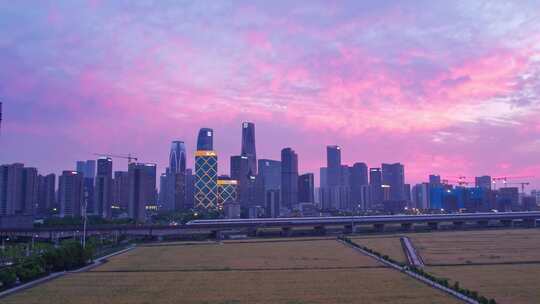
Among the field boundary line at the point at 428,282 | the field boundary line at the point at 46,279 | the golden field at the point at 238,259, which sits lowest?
the golden field at the point at 238,259

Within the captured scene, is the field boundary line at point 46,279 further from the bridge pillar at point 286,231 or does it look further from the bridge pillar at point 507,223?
the bridge pillar at point 507,223

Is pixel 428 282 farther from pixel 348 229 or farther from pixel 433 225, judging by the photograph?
pixel 433 225

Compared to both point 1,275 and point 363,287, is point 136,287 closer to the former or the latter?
point 1,275

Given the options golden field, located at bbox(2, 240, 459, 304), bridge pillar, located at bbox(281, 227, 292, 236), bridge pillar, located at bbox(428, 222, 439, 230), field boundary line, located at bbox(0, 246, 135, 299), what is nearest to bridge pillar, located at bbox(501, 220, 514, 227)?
bridge pillar, located at bbox(428, 222, 439, 230)

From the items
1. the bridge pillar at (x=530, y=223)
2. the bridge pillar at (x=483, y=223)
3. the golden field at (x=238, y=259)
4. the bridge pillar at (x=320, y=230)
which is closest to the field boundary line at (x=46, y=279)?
the golden field at (x=238, y=259)

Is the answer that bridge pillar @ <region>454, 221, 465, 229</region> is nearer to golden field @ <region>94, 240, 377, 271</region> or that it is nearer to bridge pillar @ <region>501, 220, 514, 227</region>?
bridge pillar @ <region>501, 220, 514, 227</region>

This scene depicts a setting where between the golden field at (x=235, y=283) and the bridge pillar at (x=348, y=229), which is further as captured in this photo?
the bridge pillar at (x=348, y=229)

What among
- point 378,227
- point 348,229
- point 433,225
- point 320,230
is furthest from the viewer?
point 378,227

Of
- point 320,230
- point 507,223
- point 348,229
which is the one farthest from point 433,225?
point 320,230

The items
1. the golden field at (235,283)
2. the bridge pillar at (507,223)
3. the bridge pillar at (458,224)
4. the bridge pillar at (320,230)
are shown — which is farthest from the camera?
the bridge pillar at (507,223)
